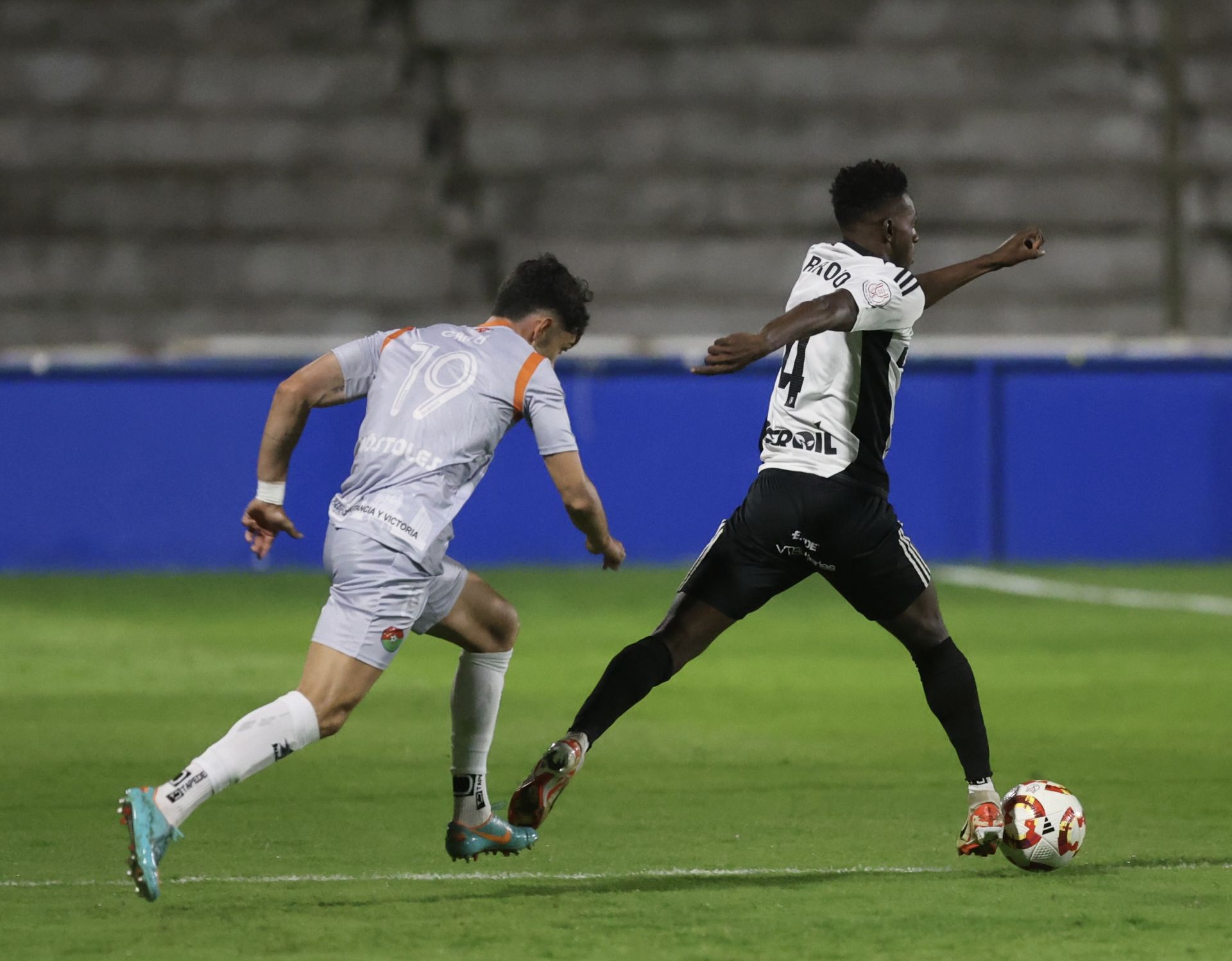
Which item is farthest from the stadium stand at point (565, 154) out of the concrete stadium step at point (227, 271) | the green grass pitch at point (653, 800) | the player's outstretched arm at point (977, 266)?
the player's outstretched arm at point (977, 266)

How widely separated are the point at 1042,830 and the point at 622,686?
4.40ft

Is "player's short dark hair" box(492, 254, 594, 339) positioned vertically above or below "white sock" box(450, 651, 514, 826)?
above

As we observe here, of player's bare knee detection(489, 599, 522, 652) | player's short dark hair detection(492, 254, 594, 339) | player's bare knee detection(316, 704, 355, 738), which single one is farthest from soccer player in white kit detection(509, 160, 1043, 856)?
player's bare knee detection(316, 704, 355, 738)

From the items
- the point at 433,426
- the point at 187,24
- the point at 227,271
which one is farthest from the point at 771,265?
the point at 433,426

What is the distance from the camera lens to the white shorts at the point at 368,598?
558 cm

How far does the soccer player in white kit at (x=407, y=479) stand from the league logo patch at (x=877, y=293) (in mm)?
844

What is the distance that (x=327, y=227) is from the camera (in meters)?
24.1

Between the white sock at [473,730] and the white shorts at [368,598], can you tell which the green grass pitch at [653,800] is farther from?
the white shorts at [368,598]

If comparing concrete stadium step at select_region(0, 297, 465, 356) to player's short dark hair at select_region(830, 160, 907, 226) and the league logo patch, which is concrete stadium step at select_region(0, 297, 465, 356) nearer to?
player's short dark hair at select_region(830, 160, 907, 226)

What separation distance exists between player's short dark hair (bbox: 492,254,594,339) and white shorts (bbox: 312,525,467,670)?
2.80 ft

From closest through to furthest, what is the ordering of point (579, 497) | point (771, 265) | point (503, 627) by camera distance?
1. point (579, 497)
2. point (503, 627)
3. point (771, 265)

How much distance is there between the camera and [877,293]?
6.07 metres

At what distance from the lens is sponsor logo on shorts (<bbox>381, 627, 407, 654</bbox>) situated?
18.4 ft

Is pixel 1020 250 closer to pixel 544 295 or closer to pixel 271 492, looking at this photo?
pixel 544 295
